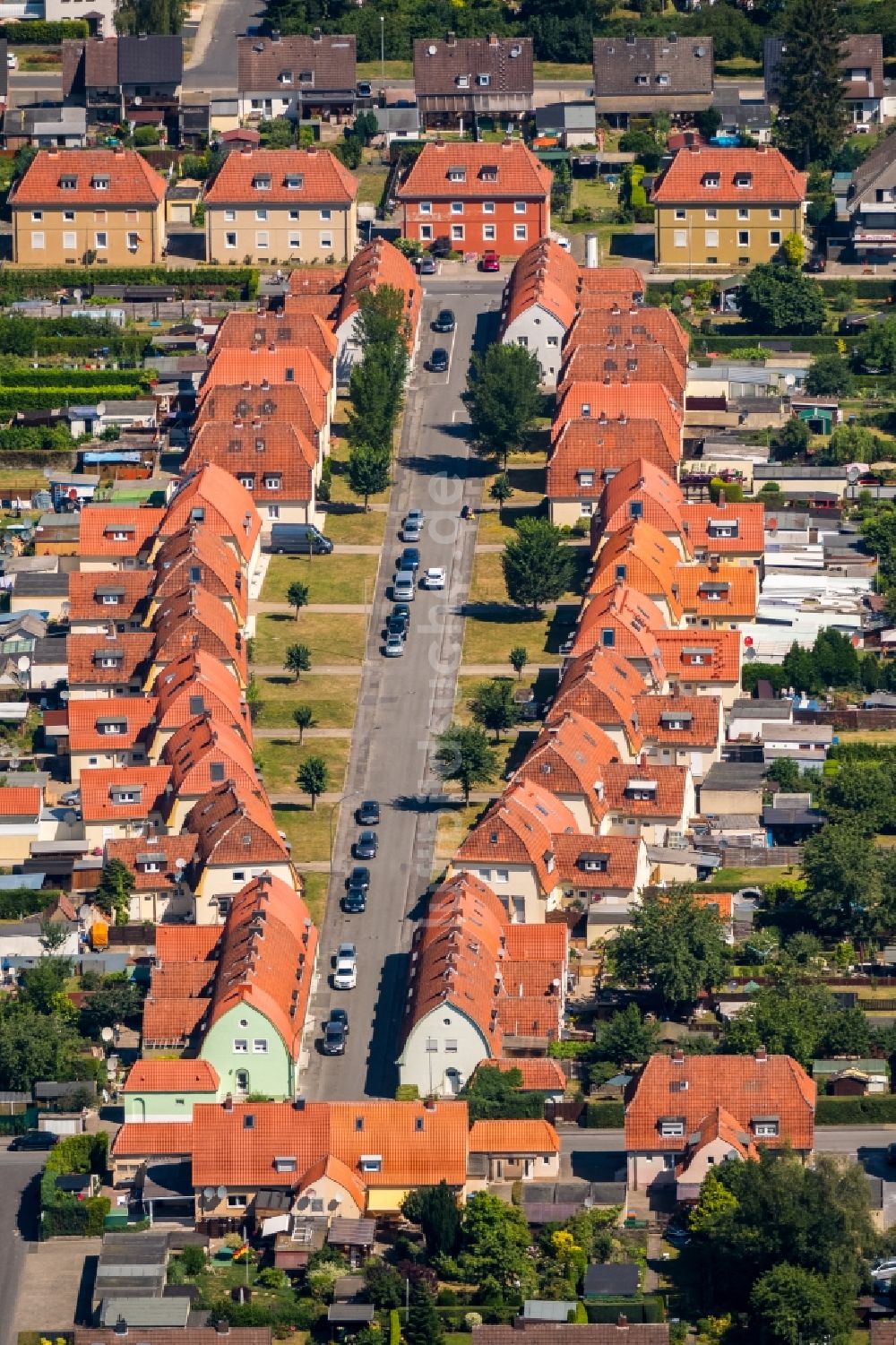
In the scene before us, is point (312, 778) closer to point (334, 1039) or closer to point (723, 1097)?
point (334, 1039)

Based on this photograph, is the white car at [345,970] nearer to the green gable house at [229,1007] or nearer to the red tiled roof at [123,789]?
the green gable house at [229,1007]

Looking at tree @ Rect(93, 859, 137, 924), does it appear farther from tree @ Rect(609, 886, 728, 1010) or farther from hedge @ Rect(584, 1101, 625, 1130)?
hedge @ Rect(584, 1101, 625, 1130)

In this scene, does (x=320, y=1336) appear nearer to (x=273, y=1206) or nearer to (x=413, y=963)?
(x=273, y=1206)

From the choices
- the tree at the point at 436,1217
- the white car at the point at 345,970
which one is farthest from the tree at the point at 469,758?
the tree at the point at 436,1217

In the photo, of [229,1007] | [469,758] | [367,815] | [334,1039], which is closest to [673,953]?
[334,1039]

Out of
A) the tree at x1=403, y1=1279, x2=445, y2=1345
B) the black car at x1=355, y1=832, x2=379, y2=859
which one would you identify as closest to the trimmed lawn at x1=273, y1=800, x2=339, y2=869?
the black car at x1=355, y1=832, x2=379, y2=859
